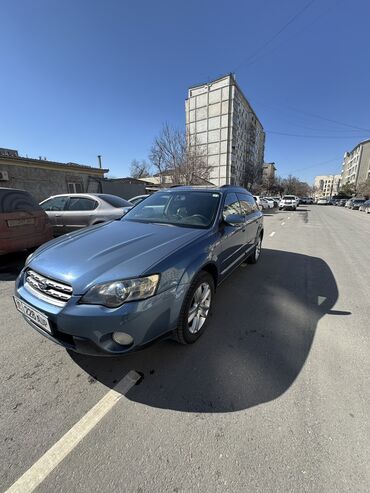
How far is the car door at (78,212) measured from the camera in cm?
669

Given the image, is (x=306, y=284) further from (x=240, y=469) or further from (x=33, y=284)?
(x=33, y=284)

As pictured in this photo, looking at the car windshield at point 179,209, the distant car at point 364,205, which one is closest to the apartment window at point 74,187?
the car windshield at point 179,209

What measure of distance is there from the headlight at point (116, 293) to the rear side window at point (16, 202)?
4290 mm

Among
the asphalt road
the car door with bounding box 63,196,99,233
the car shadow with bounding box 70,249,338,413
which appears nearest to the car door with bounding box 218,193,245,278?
the car shadow with bounding box 70,249,338,413

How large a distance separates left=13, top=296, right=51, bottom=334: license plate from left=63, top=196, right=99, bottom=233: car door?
4.81m

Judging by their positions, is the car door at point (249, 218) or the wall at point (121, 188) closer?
the car door at point (249, 218)

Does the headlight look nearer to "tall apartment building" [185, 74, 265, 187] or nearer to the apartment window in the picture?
the apartment window

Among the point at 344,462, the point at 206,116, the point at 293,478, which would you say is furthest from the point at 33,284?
the point at 206,116

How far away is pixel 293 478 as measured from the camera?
54.8 inches

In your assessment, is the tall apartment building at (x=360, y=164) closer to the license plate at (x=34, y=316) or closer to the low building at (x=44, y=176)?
the low building at (x=44, y=176)

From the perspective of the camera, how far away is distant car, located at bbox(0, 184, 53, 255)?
476cm

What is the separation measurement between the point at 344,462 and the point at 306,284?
10.5ft

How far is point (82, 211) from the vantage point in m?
6.77

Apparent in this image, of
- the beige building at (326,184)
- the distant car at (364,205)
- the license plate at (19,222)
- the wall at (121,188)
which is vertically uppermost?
the beige building at (326,184)
